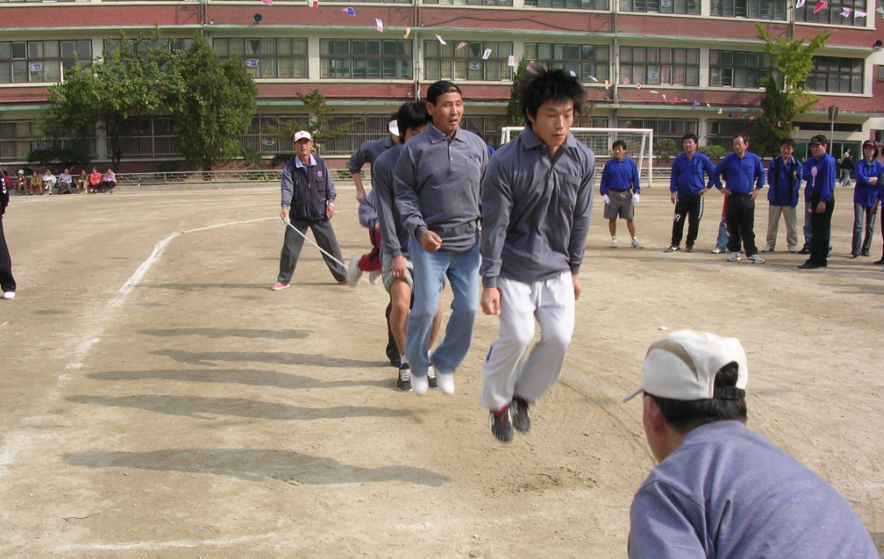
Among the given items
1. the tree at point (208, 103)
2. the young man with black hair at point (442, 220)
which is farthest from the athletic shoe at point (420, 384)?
the tree at point (208, 103)

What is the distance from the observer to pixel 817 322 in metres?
8.64

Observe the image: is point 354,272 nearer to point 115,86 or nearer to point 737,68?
Result: point 115,86

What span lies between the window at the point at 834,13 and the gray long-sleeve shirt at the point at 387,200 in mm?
50738

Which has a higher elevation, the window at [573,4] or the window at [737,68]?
the window at [573,4]

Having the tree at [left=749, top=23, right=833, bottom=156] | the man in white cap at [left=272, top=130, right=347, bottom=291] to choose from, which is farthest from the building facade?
the man in white cap at [left=272, top=130, right=347, bottom=291]

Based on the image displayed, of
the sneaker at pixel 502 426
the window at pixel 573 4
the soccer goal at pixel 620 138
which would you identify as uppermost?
the window at pixel 573 4

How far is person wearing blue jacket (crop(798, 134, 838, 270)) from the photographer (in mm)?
12336

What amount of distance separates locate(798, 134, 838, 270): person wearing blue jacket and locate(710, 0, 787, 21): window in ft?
128

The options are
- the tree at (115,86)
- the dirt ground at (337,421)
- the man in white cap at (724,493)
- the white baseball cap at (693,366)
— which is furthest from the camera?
the tree at (115,86)

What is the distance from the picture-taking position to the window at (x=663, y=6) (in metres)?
47.6

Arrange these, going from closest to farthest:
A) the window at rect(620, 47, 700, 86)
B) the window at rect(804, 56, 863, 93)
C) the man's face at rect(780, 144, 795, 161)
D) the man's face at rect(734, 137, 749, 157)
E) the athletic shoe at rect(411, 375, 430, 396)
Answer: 1. the athletic shoe at rect(411, 375, 430, 396)
2. the man's face at rect(734, 137, 749, 157)
3. the man's face at rect(780, 144, 795, 161)
4. the window at rect(620, 47, 700, 86)
5. the window at rect(804, 56, 863, 93)

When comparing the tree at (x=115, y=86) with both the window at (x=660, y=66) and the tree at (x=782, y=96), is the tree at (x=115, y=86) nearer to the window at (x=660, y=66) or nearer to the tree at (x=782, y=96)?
the window at (x=660, y=66)

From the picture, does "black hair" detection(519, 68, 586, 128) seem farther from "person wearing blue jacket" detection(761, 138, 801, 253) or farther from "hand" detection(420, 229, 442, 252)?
"person wearing blue jacket" detection(761, 138, 801, 253)

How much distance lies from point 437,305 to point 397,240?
656 mm
